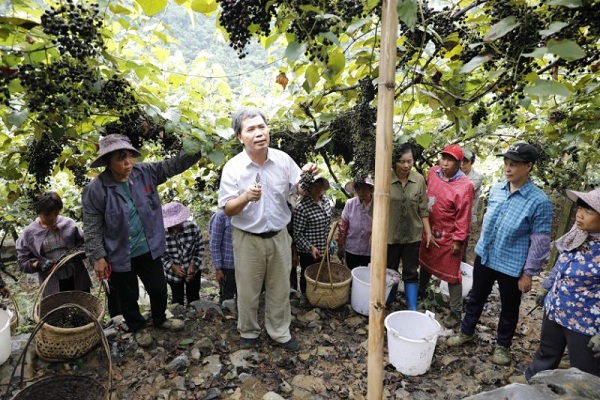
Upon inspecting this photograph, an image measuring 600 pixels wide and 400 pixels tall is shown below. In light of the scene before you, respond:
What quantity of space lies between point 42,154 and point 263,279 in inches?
87.8

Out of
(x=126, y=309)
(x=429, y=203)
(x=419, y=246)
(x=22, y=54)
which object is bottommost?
(x=126, y=309)

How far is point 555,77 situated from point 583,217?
1148 millimetres

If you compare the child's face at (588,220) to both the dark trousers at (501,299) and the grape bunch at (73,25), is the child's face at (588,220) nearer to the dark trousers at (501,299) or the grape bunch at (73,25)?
the dark trousers at (501,299)

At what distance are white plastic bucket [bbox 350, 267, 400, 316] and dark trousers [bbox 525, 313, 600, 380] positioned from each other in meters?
1.45

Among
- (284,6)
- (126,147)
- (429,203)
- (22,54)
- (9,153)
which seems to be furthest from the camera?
(429,203)

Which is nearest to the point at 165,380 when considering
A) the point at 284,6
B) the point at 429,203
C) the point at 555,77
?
the point at 284,6

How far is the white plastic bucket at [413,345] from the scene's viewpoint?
304 cm

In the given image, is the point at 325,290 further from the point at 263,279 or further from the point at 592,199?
the point at 592,199

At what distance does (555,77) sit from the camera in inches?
108

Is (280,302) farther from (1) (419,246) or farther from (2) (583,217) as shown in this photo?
(2) (583,217)

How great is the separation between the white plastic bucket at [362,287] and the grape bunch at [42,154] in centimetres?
322

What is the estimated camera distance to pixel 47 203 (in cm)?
369

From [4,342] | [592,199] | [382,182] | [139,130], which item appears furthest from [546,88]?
[4,342]

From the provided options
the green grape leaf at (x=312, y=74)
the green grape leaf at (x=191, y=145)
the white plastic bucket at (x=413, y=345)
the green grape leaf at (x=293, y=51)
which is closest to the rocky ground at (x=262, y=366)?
the white plastic bucket at (x=413, y=345)
